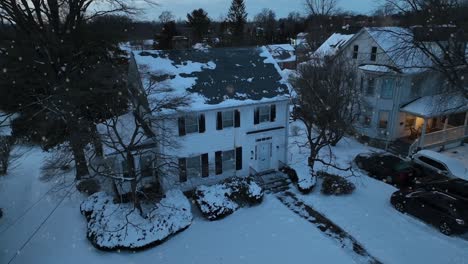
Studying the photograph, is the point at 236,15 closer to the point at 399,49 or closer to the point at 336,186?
the point at 399,49

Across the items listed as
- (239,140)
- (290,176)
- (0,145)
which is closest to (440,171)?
(290,176)

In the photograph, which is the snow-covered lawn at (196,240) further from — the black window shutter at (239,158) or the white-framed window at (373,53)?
the white-framed window at (373,53)

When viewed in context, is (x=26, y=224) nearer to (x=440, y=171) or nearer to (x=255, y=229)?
(x=255, y=229)

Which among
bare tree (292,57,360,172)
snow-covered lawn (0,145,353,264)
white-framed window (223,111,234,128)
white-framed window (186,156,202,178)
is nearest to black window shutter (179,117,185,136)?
white-framed window (186,156,202,178)

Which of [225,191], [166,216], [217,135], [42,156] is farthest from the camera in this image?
[42,156]

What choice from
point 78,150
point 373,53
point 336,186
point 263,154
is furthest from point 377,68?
point 78,150

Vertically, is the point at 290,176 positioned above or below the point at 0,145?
below

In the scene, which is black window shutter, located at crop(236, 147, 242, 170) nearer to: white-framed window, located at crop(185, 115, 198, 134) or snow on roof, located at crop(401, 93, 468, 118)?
white-framed window, located at crop(185, 115, 198, 134)
